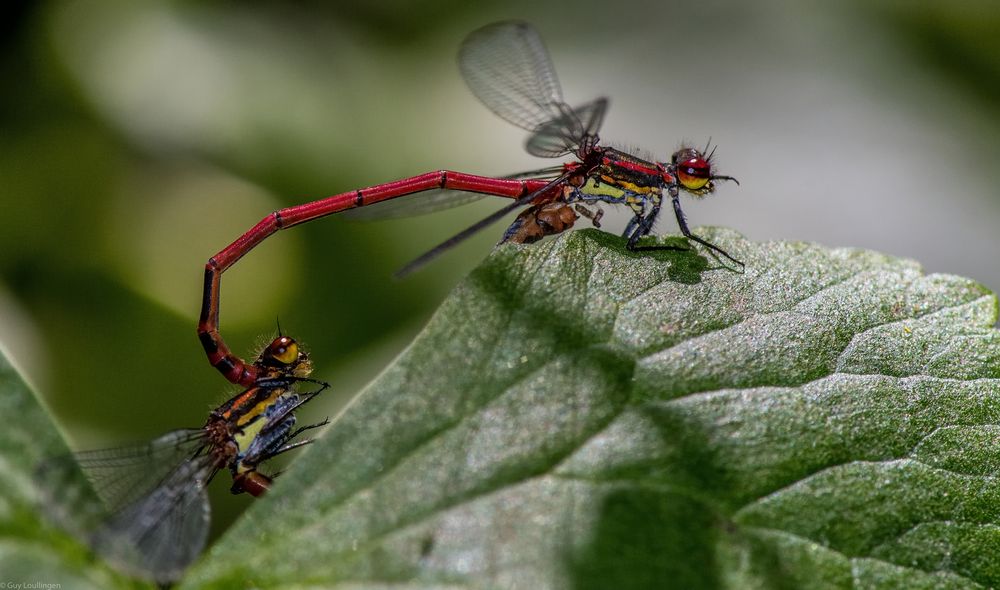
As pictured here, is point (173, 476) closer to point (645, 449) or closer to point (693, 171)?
point (645, 449)

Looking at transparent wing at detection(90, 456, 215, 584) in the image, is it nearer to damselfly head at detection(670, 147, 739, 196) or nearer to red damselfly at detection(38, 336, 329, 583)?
red damselfly at detection(38, 336, 329, 583)

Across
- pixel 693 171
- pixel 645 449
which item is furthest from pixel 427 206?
pixel 645 449

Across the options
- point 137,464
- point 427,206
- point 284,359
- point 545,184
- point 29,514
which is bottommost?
point 29,514

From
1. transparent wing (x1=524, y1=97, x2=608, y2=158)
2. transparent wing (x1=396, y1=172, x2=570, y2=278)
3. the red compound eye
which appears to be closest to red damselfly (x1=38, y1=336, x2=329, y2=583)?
transparent wing (x1=396, y1=172, x2=570, y2=278)

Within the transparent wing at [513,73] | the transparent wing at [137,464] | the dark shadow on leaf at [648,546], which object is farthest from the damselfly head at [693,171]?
the transparent wing at [137,464]

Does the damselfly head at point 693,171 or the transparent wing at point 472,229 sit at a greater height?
the damselfly head at point 693,171

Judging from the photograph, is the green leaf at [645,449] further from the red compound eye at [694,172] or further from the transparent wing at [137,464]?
the red compound eye at [694,172]

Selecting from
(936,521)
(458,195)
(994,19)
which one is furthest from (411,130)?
(936,521)
